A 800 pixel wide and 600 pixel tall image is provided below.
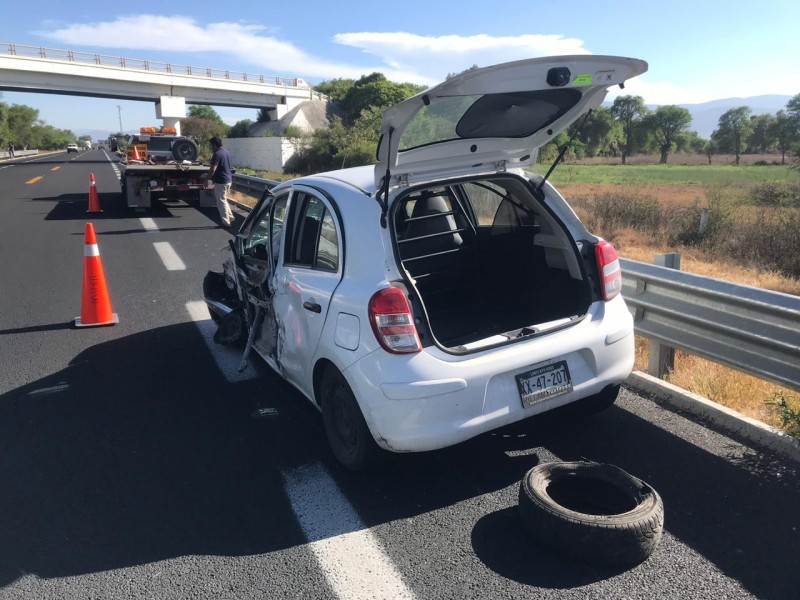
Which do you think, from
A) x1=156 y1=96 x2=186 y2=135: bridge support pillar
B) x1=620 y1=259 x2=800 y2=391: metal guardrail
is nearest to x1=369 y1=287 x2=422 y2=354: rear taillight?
x1=620 y1=259 x2=800 y2=391: metal guardrail

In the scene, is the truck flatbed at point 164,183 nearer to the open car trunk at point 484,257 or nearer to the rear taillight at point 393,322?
the open car trunk at point 484,257

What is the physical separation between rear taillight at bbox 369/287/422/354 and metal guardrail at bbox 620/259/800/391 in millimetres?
2207

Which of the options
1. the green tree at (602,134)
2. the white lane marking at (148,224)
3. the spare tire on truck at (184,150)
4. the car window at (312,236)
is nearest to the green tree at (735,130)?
the green tree at (602,134)

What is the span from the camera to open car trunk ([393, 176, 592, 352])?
4270 millimetres

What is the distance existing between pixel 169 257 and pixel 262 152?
1470 inches

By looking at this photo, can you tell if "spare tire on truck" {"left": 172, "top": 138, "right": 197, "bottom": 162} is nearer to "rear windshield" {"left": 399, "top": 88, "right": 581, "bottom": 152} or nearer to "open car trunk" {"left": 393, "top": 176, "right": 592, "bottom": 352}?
"open car trunk" {"left": 393, "top": 176, "right": 592, "bottom": 352}

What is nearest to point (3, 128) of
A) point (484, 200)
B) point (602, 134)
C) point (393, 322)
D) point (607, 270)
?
point (602, 134)

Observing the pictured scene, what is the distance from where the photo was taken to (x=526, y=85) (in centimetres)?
338

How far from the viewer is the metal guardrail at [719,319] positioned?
3773 millimetres

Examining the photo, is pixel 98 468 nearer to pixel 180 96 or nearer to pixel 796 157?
pixel 796 157

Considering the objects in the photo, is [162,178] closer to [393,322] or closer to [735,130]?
[393,322]

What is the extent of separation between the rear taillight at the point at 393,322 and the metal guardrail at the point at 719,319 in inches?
86.9

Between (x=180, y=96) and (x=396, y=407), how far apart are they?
2489 inches

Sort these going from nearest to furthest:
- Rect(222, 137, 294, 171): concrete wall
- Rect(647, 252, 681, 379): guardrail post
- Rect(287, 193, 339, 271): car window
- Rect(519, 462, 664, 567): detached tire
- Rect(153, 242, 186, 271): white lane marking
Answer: Rect(519, 462, 664, 567): detached tire
Rect(287, 193, 339, 271): car window
Rect(647, 252, 681, 379): guardrail post
Rect(153, 242, 186, 271): white lane marking
Rect(222, 137, 294, 171): concrete wall
